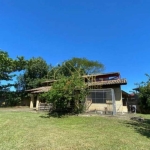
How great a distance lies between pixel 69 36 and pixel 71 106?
36.3ft

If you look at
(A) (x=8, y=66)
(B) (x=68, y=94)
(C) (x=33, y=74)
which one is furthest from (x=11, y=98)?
(B) (x=68, y=94)

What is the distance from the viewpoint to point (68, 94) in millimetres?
14211

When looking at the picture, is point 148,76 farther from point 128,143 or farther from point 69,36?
point 69,36

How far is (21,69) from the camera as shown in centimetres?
2992

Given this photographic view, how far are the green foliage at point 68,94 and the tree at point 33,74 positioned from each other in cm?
1607

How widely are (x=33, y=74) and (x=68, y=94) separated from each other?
62.5 ft

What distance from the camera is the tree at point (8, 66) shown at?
2648cm

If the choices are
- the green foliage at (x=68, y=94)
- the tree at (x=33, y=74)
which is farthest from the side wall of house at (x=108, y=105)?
the tree at (x=33, y=74)

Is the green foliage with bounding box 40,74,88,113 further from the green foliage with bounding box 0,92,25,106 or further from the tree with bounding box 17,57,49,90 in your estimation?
the tree with bounding box 17,57,49,90

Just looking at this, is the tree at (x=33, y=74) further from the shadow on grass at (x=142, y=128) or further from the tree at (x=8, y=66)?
the shadow on grass at (x=142, y=128)

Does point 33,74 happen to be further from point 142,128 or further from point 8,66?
point 142,128

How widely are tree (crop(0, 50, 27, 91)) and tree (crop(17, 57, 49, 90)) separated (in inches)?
65.4

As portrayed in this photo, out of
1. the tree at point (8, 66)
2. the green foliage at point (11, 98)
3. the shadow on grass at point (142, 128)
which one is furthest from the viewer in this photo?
the green foliage at point (11, 98)

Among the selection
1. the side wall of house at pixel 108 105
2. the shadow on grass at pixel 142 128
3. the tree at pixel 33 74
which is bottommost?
the shadow on grass at pixel 142 128
